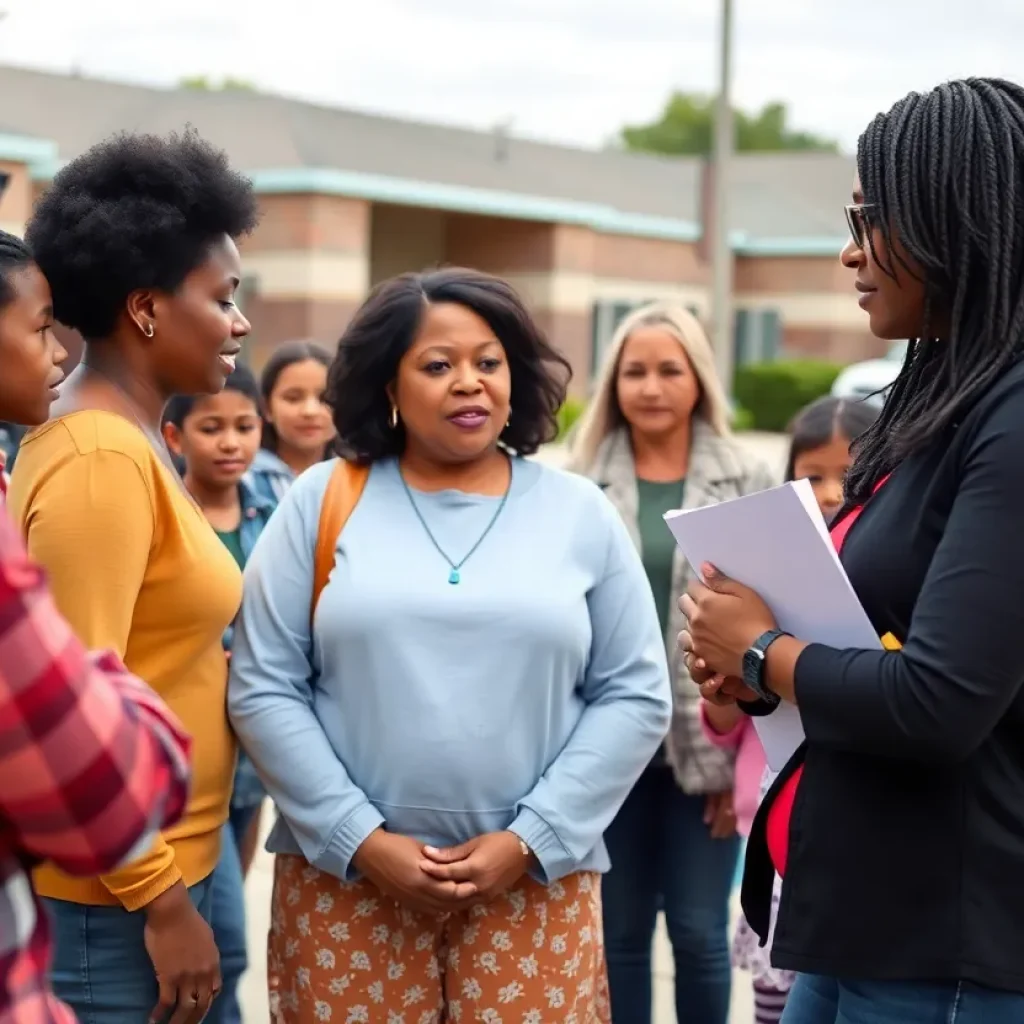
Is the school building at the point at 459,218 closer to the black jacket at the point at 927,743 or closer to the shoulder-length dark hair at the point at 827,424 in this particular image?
the shoulder-length dark hair at the point at 827,424

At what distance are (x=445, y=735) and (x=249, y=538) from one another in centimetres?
176

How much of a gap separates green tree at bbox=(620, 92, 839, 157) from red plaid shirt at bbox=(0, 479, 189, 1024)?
85.6 meters

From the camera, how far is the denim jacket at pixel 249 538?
14.2ft

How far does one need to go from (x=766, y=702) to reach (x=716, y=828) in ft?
6.11

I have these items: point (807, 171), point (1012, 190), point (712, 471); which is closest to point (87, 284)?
point (1012, 190)

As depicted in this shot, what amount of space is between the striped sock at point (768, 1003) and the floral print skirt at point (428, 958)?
3.57 feet

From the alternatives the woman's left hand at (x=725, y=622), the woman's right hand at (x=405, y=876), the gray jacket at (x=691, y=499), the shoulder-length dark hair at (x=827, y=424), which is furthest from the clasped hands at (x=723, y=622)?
the shoulder-length dark hair at (x=827, y=424)

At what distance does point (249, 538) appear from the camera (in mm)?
4531

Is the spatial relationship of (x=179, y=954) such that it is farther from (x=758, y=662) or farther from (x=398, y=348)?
(x=398, y=348)

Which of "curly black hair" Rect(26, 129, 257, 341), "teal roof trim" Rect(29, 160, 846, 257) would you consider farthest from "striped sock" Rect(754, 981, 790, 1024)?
"teal roof trim" Rect(29, 160, 846, 257)

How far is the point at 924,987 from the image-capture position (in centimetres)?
202

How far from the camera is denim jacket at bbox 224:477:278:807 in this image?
432 centimetres

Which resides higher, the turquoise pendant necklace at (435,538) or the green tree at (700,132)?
the green tree at (700,132)

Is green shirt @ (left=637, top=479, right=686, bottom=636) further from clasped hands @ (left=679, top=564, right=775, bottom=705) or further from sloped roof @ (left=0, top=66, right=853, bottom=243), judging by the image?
sloped roof @ (left=0, top=66, right=853, bottom=243)
